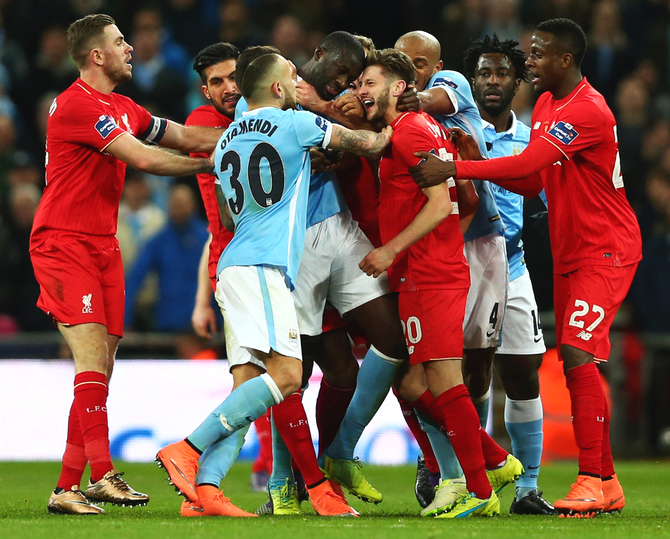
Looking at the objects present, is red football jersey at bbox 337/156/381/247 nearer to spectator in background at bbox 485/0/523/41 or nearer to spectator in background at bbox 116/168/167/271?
spectator in background at bbox 116/168/167/271

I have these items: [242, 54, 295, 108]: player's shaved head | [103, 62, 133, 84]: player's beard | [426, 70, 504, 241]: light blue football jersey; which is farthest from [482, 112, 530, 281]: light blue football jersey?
[103, 62, 133, 84]: player's beard

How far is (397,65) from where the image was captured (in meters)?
5.32

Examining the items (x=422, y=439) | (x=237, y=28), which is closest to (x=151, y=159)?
(x=422, y=439)

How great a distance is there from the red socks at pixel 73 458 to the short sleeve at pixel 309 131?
1800mm

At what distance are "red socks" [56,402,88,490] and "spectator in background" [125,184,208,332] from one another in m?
4.96

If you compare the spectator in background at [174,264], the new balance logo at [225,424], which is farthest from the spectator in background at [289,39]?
the new balance logo at [225,424]

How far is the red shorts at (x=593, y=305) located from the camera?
529cm

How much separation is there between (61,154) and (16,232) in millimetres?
5880

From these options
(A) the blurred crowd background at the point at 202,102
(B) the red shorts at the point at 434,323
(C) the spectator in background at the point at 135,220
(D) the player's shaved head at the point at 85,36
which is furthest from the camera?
(C) the spectator in background at the point at 135,220

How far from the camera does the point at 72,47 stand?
5.60 metres

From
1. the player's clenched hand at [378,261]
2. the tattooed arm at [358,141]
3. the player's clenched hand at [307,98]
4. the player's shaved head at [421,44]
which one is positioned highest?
the player's shaved head at [421,44]

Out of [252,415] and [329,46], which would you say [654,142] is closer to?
[329,46]

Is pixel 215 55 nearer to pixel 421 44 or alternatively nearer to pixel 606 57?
pixel 421 44

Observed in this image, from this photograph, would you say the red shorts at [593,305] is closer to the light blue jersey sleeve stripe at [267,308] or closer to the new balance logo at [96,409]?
the light blue jersey sleeve stripe at [267,308]
